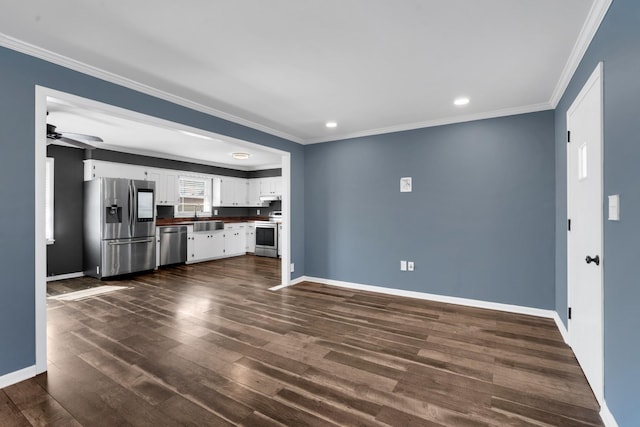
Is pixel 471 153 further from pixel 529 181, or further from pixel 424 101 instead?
pixel 424 101

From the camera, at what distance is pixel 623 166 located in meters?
1.58

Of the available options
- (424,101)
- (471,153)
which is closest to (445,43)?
(424,101)

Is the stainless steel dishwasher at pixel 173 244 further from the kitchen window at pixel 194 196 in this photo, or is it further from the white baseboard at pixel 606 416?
the white baseboard at pixel 606 416

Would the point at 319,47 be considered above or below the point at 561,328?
above

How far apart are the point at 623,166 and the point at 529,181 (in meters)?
2.30

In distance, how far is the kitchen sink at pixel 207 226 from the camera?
738 cm

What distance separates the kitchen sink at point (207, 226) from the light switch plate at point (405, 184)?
16.8ft

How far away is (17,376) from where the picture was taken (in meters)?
2.26

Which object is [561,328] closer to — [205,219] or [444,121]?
[444,121]

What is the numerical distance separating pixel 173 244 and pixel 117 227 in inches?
52.0

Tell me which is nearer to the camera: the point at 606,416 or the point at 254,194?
the point at 606,416

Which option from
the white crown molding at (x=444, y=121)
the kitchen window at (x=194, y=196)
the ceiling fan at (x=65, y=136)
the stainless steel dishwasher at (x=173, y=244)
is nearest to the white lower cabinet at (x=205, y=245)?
the stainless steel dishwasher at (x=173, y=244)

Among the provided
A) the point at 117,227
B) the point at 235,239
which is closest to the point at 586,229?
the point at 117,227

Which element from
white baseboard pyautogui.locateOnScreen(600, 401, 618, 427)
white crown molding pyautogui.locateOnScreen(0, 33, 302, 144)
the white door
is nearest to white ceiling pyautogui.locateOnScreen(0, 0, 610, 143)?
white crown molding pyautogui.locateOnScreen(0, 33, 302, 144)
